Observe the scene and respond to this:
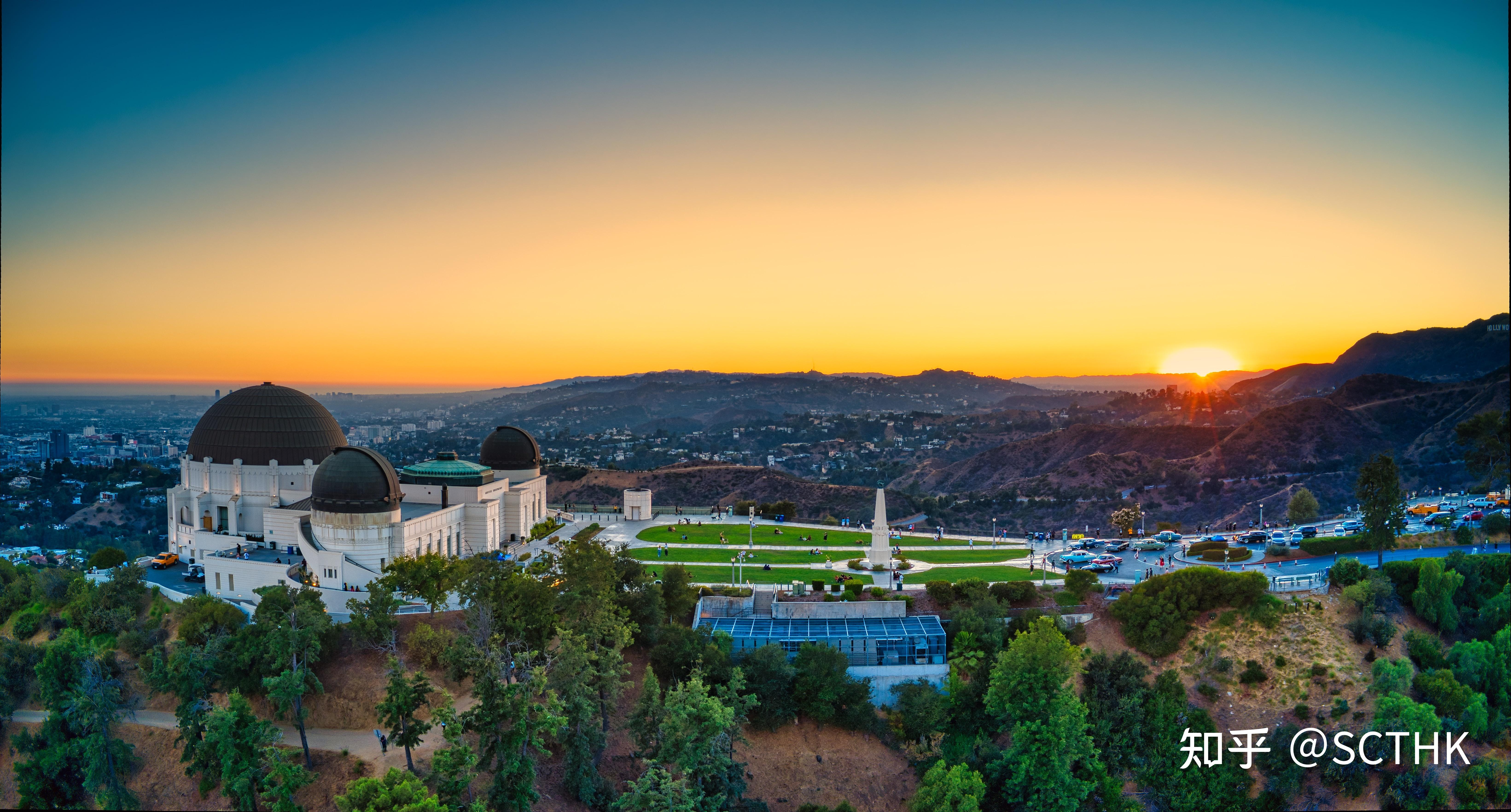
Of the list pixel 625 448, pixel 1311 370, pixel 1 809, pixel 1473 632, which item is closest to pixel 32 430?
pixel 625 448

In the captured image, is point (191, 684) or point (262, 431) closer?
point (191, 684)

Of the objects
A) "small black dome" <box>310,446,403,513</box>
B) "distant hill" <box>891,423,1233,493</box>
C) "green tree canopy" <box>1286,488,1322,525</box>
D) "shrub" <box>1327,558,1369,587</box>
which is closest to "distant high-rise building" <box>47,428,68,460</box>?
"small black dome" <box>310,446,403,513</box>

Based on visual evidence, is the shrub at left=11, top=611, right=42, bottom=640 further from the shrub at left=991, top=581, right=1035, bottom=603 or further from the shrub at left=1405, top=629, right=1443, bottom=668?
the shrub at left=1405, top=629, right=1443, bottom=668

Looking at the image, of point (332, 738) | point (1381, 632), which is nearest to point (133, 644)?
point (332, 738)

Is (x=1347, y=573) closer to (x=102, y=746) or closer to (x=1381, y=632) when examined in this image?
(x=1381, y=632)

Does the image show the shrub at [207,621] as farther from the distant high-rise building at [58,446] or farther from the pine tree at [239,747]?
the distant high-rise building at [58,446]

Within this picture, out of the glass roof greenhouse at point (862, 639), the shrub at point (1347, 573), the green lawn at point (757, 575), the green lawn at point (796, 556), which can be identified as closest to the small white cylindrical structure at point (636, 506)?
the green lawn at point (796, 556)

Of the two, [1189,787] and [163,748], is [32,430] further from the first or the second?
[1189,787]
